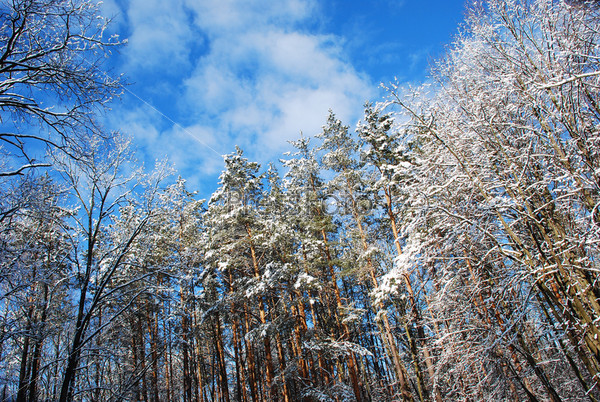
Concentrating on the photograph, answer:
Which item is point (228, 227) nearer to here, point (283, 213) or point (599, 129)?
point (283, 213)

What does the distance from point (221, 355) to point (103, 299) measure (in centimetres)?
998

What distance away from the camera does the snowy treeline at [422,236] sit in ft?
14.9

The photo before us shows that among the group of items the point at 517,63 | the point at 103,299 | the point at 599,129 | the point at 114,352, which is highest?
the point at 517,63

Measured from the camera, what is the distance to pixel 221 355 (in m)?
15.8

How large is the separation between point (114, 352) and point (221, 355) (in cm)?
983

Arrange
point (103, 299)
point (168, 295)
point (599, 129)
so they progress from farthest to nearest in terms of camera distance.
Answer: point (168, 295) → point (103, 299) → point (599, 129)

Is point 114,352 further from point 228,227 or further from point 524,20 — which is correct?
point 524,20

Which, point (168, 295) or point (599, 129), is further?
point (168, 295)

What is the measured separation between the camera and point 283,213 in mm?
16359

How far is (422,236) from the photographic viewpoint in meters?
6.99

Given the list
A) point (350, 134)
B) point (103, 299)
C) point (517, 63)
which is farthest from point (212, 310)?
point (517, 63)

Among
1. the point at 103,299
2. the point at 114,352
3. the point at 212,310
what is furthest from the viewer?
the point at 212,310

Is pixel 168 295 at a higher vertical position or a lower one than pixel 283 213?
lower

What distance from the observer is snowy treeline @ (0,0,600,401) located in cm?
454
